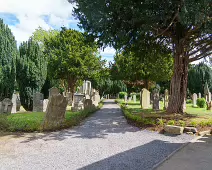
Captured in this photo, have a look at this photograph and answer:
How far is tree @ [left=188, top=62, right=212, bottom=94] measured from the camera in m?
40.3

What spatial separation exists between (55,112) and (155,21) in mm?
6009

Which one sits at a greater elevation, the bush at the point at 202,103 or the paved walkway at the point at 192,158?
the bush at the point at 202,103

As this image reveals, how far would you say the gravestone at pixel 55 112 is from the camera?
26.3 feet

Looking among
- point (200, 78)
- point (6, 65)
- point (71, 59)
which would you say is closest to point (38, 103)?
point (6, 65)

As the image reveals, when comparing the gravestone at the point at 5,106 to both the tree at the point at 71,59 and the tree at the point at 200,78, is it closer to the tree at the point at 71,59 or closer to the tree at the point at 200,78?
the tree at the point at 71,59

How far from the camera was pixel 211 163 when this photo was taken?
4531 millimetres

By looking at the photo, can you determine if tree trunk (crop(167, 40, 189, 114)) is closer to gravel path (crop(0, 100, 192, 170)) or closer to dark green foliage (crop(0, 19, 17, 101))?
gravel path (crop(0, 100, 192, 170))

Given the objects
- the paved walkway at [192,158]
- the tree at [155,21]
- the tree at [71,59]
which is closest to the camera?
the paved walkway at [192,158]

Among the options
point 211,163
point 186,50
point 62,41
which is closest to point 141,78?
point 62,41

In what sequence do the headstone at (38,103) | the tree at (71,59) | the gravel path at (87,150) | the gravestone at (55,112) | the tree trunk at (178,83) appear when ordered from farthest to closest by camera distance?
the tree at (71,59), the headstone at (38,103), the tree trunk at (178,83), the gravestone at (55,112), the gravel path at (87,150)

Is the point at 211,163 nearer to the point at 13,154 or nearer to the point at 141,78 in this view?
the point at 13,154

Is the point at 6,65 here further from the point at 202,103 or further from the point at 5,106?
the point at 202,103

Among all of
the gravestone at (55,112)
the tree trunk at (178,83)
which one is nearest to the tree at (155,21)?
the tree trunk at (178,83)

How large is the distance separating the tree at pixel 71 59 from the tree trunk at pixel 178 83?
47.8 feet
